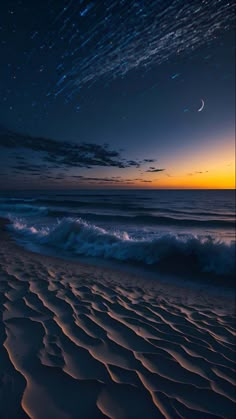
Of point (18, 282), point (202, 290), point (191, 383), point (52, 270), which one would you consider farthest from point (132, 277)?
point (191, 383)

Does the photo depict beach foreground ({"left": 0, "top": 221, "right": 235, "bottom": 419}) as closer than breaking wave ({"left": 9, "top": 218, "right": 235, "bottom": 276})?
Yes

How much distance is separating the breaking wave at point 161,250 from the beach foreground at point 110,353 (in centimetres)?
270

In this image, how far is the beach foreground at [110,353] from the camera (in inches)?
75.5

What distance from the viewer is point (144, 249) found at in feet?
27.2

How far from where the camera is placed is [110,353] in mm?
2588

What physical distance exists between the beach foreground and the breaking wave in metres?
2.70

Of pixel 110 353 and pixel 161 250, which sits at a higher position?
pixel 110 353

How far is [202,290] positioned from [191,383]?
12.0 feet

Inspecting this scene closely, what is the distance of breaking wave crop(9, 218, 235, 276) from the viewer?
24.3ft

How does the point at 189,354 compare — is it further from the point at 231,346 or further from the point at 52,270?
the point at 52,270

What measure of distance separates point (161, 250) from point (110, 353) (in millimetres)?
5972

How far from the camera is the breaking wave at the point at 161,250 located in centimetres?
741

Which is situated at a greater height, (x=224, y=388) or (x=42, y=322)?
(x=42, y=322)

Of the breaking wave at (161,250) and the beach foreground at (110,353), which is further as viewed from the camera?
the breaking wave at (161,250)
